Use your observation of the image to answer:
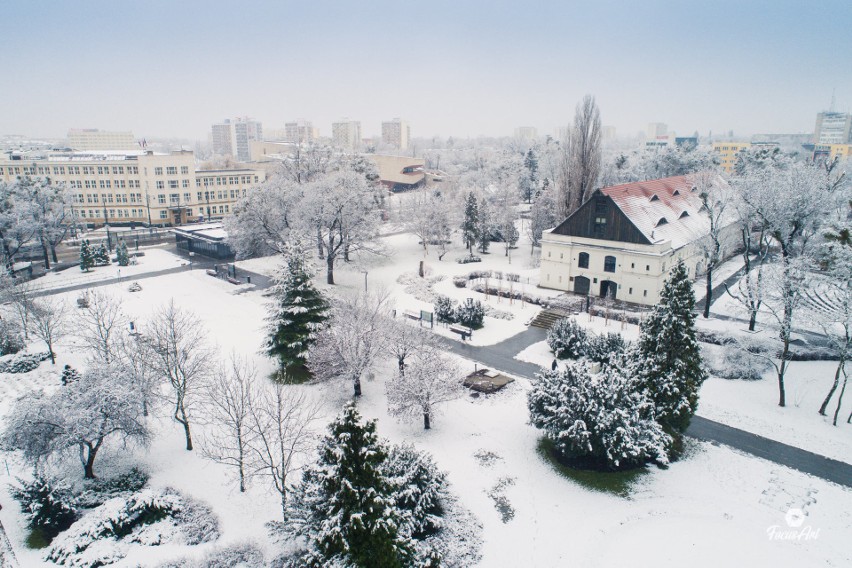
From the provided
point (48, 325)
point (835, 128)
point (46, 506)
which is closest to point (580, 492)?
point (46, 506)

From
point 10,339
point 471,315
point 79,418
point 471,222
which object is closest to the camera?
point 79,418

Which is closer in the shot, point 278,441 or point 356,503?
point 356,503

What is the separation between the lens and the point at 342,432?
13.1 meters

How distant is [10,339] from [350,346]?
71.9ft

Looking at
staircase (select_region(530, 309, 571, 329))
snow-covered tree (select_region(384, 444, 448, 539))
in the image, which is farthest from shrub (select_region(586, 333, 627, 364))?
snow-covered tree (select_region(384, 444, 448, 539))

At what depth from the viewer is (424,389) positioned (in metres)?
22.1

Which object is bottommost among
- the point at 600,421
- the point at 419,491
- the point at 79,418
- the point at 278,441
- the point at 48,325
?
the point at 419,491

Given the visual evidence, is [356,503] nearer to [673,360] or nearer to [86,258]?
[673,360]

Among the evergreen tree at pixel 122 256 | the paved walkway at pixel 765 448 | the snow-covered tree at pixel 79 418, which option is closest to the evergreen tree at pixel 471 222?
the paved walkway at pixel 765 448

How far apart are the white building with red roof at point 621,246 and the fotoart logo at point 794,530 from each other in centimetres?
2159

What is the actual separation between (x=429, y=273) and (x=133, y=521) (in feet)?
107

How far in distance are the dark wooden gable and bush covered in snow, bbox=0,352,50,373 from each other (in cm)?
3571

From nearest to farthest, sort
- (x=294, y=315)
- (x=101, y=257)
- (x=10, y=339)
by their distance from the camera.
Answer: (x=294, y=315)
(x=10, y=339)
(x=101, y=257)

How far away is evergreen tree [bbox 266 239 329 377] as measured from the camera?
26.4 metres
